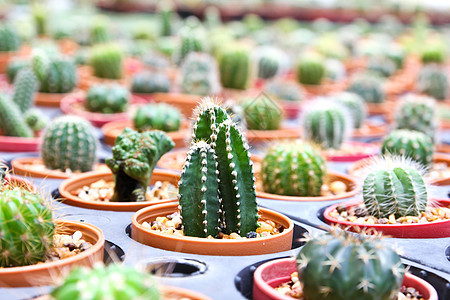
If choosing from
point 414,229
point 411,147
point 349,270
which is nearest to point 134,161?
point 414,229

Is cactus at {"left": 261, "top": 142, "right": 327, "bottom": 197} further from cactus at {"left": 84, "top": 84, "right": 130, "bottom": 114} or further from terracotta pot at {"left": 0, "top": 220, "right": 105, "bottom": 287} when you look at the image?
cactus at {"left": 84, "top": 84, "right": 130, "bottom": 114}

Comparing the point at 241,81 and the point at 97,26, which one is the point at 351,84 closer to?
the point at 241,81

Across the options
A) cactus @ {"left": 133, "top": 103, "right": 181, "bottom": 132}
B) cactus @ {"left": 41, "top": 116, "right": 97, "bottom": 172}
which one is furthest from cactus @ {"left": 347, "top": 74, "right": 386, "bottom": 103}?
cactus @ {"left": 41, "top": 116, "right": 97, "bottom": 172}

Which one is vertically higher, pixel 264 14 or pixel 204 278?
pixel 264 14

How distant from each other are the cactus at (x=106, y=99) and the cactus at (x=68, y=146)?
6.79 ft

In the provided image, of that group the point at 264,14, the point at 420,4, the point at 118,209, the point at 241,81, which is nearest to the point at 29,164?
the point at 118,209

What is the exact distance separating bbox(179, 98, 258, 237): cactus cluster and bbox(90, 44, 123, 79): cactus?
5.82 metres

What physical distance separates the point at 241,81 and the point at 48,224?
6186mm

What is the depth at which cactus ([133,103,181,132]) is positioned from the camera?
5.91 metres

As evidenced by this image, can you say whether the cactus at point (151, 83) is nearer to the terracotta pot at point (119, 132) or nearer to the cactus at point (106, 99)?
the cactus at point (106, 99)

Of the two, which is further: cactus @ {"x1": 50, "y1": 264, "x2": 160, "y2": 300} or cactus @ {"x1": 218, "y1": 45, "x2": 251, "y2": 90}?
cactus @ {"x1": 218, "y1": 45, "x2": 251, "y2": 90}

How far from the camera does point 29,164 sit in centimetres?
506

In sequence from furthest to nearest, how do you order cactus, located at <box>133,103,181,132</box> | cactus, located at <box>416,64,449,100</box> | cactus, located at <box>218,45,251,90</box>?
1. cactus, located at <box>416,64,449,100</box>
2. cactus, located at <box>218,45,251,90</box>
3. cactus, located at <box>133,103,181,132</box>

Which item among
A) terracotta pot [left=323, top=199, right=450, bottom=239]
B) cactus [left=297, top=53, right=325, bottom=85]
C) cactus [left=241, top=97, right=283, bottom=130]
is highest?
cactus [left=297, top=53, right=325, bottom=85]
